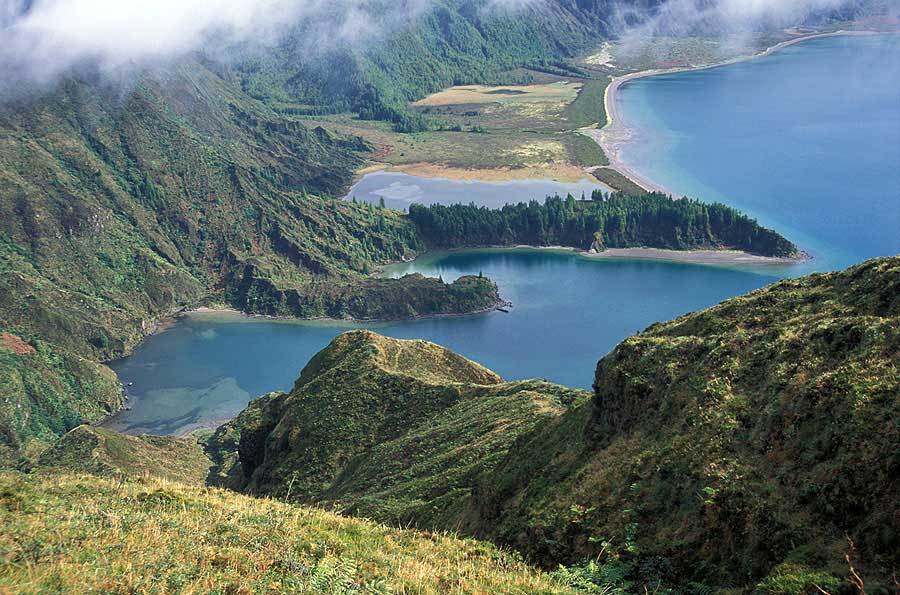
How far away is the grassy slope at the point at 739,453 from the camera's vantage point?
18234 mm

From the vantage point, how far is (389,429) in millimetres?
56438

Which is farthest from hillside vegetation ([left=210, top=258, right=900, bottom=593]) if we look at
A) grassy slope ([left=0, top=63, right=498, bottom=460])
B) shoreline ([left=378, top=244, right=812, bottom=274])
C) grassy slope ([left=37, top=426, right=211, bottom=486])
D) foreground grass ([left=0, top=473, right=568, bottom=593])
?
shoreline ([left=378, top=244, right=812, bottom=274])

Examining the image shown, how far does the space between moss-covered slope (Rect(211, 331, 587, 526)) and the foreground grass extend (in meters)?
13.6

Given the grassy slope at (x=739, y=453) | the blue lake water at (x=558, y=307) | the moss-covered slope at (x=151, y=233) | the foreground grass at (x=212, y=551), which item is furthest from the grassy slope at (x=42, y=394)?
the grassy slope at (x=739, y=453)

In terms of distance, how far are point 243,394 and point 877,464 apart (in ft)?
308

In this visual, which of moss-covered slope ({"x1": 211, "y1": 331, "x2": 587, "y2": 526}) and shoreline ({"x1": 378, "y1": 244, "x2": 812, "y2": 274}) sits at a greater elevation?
moss-covered slope ({"x1": 211, "y1": 331, "x2": 587, "y2": 526})

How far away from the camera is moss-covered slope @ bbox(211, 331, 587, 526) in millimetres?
42188

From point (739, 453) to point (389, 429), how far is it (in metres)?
36.4

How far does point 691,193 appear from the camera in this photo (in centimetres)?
17125

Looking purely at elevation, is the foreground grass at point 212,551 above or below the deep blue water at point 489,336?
above

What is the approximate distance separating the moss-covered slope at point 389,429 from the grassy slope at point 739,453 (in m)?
8.24

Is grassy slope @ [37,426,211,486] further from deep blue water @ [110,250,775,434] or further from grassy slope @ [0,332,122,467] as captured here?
deep blue water @ [110,250,775,434]

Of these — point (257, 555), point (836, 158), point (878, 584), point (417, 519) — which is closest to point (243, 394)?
point (417, 519)

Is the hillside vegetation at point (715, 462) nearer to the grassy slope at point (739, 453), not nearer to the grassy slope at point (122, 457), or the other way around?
the grassy slope at point (739, 453)
